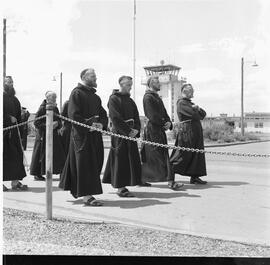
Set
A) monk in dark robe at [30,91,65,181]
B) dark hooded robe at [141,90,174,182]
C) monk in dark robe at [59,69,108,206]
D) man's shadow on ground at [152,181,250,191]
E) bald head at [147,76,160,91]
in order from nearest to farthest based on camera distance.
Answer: monk in dark robe at [59,69,108,206], dark hooded robe at [141,90,174,182], bald head at [147,76,160,91], man's shadow on ground at [152,181,250,191], monk in dark robe at [30,91,65,181]

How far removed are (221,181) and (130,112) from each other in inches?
108

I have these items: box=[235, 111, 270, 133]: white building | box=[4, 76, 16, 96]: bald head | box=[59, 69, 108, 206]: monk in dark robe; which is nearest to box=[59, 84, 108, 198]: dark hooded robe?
box=[59, 69, 108, 206]: monk in dark robe

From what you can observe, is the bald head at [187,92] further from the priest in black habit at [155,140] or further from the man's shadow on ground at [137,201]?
the man's shadow on ground at [137,201]

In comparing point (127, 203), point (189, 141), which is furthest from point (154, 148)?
point (127, 203)

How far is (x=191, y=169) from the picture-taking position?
28.4 feet

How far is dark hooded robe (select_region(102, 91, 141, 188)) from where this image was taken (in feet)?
23.7

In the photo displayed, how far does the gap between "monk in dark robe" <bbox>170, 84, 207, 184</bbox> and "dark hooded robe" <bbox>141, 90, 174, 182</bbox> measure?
64 cm

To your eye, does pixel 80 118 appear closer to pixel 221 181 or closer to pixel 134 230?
pixel 134 230

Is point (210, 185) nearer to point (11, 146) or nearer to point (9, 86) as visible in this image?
point (11, 146)

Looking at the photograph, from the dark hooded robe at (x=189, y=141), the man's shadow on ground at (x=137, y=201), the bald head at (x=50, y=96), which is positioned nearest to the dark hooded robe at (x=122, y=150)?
the man's shadow on ground at (x=137, y=201)

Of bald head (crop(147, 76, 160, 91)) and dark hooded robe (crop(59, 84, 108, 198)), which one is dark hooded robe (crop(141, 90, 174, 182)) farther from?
Answer: dark hooded robe (crop(59, 84, 108, 198))

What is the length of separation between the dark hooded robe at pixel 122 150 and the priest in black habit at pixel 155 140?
0.67 m

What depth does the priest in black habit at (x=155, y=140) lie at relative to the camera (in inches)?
315

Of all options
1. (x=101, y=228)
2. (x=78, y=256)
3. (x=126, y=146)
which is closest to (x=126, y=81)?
(x=126, y=146)
